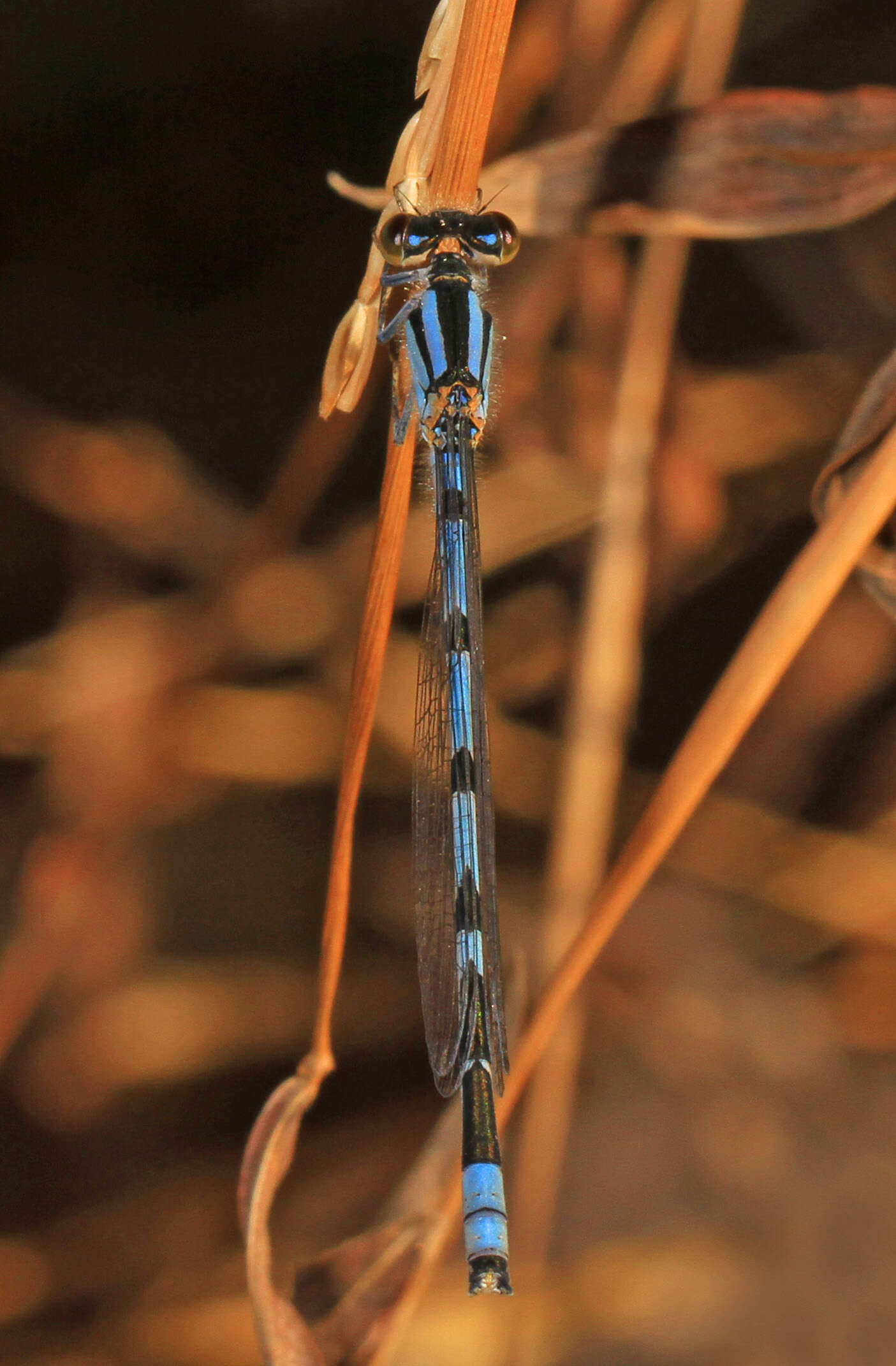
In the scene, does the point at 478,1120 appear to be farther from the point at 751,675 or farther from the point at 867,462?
the point at 867,462

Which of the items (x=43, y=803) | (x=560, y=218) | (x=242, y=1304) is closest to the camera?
(x=560, y=218)

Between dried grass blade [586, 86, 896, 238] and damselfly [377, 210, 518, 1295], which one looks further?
dried grass blade [586, 86, 896, 238]

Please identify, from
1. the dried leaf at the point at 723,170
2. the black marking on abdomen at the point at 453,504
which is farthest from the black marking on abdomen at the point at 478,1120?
the dried leaf at the point at 723,170

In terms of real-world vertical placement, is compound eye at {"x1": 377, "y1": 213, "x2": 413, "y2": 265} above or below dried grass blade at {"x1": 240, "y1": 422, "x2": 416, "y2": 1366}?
above

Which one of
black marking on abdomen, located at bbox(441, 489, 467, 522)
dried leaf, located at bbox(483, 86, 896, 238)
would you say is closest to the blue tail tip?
black marking on abdomen, located at bbox(441, 489, 467, 522)

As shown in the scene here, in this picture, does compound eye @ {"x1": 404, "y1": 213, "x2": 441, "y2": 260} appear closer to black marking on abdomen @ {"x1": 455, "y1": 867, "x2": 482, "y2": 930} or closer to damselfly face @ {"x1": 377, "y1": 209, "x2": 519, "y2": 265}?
damselfly face @ {"x1": 377, "y1": 209, "x2": 519, "y2": 265}

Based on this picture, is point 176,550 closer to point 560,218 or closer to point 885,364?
point 560,218

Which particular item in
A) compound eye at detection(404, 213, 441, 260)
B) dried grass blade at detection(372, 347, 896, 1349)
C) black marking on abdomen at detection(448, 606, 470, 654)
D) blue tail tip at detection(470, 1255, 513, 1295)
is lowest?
blue tail tip at detection(470, 1255, 513, 1295)

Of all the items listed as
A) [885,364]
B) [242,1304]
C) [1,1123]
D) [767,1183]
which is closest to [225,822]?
[1,1123]

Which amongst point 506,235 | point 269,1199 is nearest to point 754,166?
point 506,235
